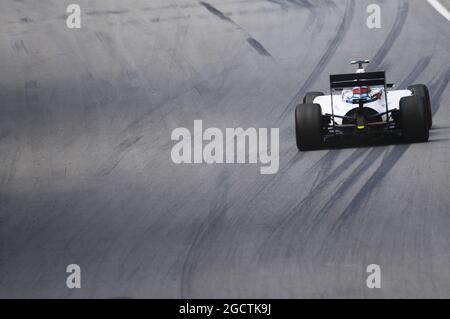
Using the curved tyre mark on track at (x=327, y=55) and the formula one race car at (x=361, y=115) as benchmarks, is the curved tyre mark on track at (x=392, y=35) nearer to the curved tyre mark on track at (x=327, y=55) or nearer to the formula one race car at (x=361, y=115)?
the curved tyre mark on track at (x=327, y=55)

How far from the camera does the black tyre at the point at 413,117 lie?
14438 mm

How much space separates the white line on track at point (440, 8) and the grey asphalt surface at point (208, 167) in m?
0.47

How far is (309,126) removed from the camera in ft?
48.3

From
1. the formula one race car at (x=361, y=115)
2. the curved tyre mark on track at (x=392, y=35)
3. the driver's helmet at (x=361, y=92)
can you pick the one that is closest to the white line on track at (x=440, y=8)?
the curved tyre mark on track at (x=392, y=35)

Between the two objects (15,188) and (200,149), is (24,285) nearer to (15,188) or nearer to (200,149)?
(15,188)

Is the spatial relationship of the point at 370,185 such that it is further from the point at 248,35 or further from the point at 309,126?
the point at 248,35

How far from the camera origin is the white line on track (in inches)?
1000

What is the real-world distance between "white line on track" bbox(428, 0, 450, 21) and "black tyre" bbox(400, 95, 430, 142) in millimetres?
11049

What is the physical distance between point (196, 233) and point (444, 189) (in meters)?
3.23

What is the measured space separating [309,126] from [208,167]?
1541 millimetres

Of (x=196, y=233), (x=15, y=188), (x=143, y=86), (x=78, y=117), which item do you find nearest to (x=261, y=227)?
(x=196, y=233)

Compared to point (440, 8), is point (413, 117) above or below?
below

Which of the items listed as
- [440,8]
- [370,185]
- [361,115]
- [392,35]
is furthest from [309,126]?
[440,8]
